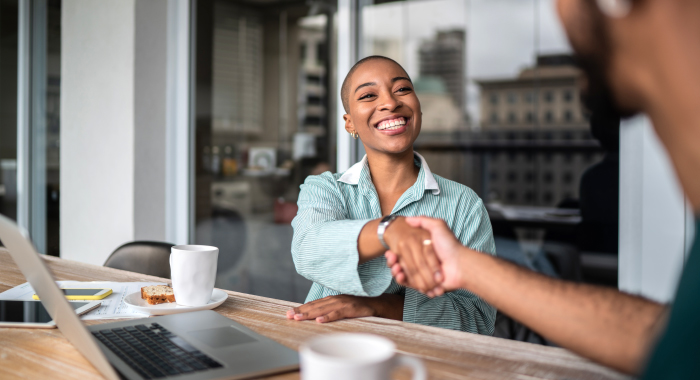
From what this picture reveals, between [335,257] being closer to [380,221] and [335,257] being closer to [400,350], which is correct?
[380,221]

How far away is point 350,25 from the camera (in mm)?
2590

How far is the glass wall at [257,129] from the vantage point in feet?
10.4

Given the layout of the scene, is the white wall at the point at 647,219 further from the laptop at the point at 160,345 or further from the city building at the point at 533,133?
the city building at the point at 533,133

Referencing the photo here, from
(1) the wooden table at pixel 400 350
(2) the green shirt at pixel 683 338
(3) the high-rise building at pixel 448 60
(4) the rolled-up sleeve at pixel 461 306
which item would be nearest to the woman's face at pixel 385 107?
(4) the rolled-up sleeve at pixel 461 306

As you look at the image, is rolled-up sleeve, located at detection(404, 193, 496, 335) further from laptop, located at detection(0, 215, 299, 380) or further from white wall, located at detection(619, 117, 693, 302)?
white wall, located at detection(619, 117, 693, 302)

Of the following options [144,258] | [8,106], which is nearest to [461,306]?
[144,258]

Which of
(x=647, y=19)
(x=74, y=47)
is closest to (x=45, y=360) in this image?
(x=647, y=19)

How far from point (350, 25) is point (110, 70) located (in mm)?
1333

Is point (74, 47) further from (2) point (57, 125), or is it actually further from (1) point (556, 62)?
(1) point (556, 62)

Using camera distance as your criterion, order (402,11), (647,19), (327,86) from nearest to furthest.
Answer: (647,19)
(327,86)
(402,11)

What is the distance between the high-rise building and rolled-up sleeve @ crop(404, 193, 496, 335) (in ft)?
14.7

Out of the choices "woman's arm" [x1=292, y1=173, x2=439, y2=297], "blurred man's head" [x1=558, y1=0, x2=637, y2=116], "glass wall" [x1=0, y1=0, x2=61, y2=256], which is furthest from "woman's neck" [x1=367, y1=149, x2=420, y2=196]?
"glass wall" [x1=0, y1=0, x2=61, y2=256]

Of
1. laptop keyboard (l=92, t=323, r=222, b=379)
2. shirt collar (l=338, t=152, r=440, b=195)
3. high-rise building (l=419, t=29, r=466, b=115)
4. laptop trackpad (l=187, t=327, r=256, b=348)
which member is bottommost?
laptop trackpad (l=187, t=327, r=256, b=348)

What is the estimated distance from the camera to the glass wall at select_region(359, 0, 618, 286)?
475 cm
